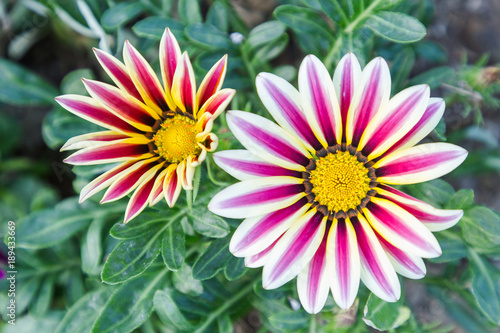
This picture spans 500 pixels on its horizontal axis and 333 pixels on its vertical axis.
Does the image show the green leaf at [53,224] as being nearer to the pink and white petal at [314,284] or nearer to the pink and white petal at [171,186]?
the pink and white petal at [171,186]

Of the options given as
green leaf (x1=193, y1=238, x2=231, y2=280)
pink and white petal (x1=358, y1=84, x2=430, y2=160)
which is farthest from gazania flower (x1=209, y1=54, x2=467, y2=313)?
green leaf (x1=193, y1=238, x2=231, y2=280)

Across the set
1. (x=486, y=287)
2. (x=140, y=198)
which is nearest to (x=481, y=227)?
(x=486, y=287)

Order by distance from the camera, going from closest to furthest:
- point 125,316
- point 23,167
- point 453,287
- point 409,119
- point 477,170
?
point 409,119
point 125,316
point 453,287
point 477,170
point 23,167

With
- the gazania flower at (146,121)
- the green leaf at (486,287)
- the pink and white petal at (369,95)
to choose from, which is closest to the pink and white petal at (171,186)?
the gazania flower at (146,121)

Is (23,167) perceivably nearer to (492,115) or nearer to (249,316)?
(249,316)

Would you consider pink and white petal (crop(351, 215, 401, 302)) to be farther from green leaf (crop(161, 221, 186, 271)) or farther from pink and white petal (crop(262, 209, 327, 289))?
green leaf (crop(161, 221, 186, 271))

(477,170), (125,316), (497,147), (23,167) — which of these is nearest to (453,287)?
(477,170)
